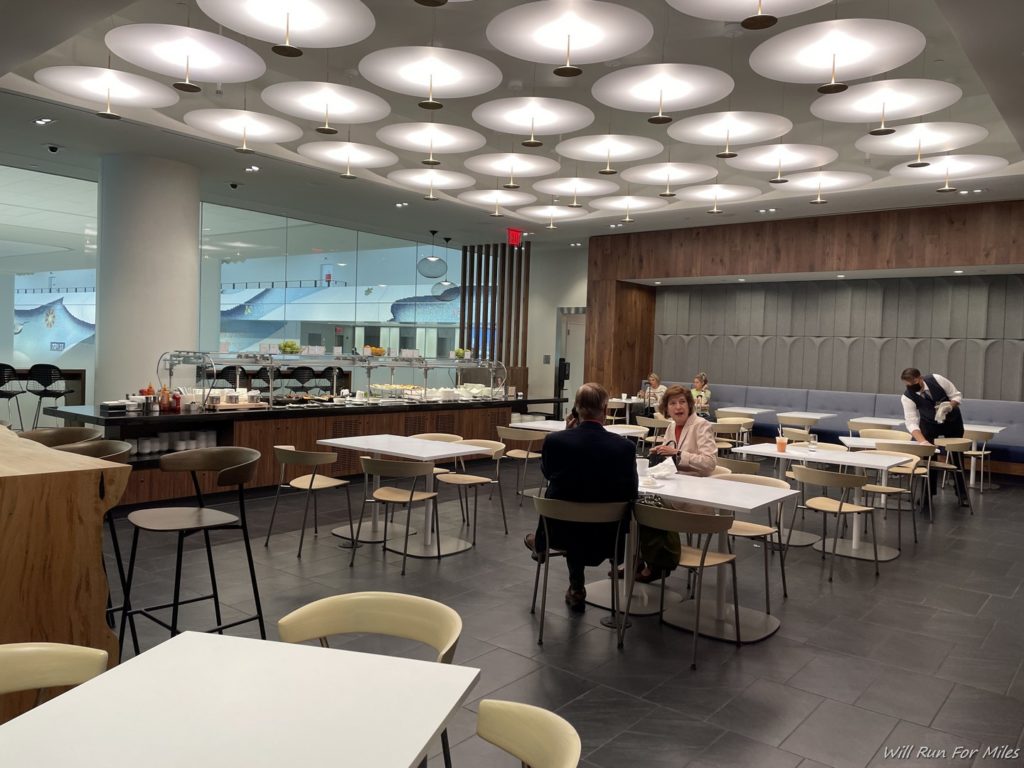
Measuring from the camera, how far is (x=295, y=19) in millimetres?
4801

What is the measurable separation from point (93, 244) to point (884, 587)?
11087mm

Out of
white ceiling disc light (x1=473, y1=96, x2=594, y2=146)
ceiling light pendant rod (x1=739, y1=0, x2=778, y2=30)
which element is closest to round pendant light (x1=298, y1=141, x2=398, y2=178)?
white ceiling disc light (x1=473, y1=96, x2=594, y2=146)

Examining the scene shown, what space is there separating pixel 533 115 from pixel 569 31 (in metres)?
1.75

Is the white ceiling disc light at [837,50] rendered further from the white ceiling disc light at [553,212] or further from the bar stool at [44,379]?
the bar stool at [44,379]

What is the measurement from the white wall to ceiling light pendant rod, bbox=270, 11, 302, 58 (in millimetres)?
11116

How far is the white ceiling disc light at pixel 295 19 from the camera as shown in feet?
15.1

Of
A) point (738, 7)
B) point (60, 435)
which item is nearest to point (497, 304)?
point (738, 7)

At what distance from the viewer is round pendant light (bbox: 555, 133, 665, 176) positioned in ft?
24.3

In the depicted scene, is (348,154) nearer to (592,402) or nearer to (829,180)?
(592,402)

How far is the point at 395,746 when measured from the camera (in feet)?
4.59

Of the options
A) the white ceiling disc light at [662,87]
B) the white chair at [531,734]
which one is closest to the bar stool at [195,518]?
the white chair at [531,734]

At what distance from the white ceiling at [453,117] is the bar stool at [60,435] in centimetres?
252

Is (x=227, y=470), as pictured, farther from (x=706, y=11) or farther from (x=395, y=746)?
(x=706, y=11)

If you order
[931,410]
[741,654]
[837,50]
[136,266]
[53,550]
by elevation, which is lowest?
[741,654]
